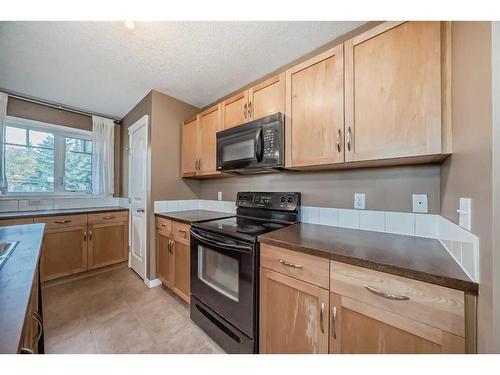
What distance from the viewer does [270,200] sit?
5.94 ft

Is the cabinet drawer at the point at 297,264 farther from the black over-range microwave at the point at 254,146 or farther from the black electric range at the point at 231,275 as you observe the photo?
the black over-range microwave at the point at 254,146

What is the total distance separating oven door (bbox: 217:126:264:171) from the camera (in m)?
1.55

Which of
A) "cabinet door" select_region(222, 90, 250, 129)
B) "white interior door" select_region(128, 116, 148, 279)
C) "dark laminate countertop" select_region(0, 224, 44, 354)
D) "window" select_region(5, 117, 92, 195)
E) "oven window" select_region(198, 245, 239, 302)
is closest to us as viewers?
"dark laminate countertop" select_region(0, 224, 44, 354)

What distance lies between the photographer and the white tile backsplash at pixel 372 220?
4.27ft

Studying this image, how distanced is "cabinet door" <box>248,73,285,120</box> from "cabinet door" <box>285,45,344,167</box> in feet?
0.23

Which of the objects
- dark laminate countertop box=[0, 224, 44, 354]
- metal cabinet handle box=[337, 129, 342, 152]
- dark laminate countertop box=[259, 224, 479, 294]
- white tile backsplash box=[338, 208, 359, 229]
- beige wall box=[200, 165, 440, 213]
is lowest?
dark laminate countertop box=[0, 224, 44, 354]

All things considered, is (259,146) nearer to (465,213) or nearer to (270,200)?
(270,200)

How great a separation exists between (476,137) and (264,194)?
1.40 metres

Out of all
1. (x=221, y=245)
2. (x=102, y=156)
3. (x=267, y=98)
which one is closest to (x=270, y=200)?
(x=221, y=245)

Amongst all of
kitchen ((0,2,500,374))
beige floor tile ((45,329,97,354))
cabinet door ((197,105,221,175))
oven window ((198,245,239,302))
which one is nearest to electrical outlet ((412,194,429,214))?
kitchen ((0,2,500,374))

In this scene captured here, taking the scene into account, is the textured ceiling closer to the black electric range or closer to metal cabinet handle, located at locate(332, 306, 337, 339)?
the black electric range

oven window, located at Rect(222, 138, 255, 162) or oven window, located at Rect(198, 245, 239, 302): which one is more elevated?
oven window, located at Rect(222, 138, 255, 162)

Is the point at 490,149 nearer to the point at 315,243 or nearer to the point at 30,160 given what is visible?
the point at 315,243

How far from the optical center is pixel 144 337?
1503mm
